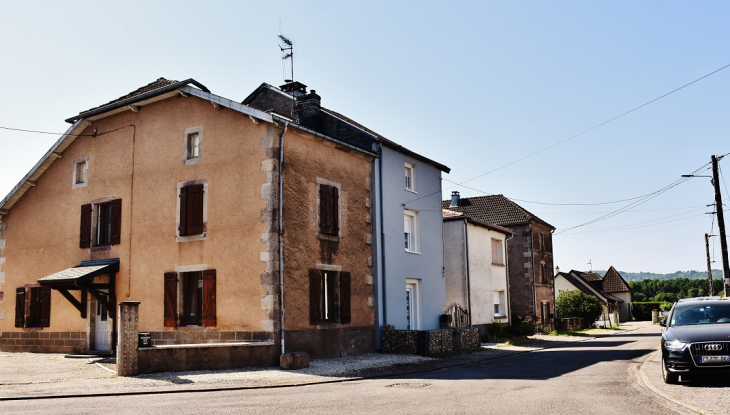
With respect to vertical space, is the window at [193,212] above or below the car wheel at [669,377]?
above

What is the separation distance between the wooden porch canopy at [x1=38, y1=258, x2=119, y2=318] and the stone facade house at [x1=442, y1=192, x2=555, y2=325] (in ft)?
70.7

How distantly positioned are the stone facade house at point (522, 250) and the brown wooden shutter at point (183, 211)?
20.9 m

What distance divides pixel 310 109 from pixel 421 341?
9293 millimetres

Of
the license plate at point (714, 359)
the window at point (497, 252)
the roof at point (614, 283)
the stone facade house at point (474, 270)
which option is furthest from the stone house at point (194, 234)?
the roof at point (614, 283)

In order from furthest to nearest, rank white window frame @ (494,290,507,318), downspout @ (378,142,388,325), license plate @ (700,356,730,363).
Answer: white window frame @ (494,290,507,318)
downspout @ (378,142,388,325)
license plate @ (700,356,730,363)

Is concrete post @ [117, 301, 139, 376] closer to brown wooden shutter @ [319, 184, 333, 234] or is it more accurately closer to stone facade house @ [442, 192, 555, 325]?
brown wooden shutter @ [319, 184, 333, 234]

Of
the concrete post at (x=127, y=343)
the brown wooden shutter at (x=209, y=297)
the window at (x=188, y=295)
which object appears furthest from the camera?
the window at (x=188, y=295)

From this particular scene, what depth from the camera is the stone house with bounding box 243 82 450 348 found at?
21906mm

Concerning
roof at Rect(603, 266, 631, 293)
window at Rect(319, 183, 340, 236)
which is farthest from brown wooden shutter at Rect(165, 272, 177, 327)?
roof at Rect(603, 266, 631, 293)

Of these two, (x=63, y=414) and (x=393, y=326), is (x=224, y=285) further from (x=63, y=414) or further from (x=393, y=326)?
(x=63, y=414)

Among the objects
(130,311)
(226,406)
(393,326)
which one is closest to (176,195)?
(130,311)

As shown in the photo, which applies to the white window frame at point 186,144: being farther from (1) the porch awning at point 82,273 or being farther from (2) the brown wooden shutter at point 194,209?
(1) the porch awning at point 82,273

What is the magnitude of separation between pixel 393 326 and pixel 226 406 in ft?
37.8

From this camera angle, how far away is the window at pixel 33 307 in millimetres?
21750
